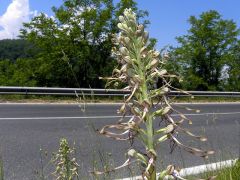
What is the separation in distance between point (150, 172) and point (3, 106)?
18290 mm

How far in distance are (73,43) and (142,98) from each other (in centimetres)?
3434

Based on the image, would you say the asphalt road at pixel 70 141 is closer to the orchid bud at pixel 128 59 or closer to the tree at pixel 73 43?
the orchid bud at pixel 128 59

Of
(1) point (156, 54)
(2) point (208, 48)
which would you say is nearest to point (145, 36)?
(1) point (156, 54)

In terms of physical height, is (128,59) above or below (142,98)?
above

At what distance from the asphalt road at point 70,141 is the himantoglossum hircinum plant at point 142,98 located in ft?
9.96

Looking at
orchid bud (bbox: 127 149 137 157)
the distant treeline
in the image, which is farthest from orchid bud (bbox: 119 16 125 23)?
the distant treeline

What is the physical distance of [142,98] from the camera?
1736 millimetres

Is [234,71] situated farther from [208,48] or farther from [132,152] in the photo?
[132,152]

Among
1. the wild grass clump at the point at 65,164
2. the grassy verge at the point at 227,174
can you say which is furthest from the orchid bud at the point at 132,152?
the grassy verge at the point at 227,174

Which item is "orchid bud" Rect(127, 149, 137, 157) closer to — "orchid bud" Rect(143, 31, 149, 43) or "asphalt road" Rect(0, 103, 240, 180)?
"orchid bud" Rect(143, 31, 149, 43)

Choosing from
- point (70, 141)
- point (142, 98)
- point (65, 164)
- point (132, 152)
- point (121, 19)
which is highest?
point (121, 19)

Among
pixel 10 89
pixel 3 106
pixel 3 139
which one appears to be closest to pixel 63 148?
pixel 3 139

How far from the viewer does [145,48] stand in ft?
5.97

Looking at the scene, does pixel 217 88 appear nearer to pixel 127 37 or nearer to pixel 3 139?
pixel 3 139
